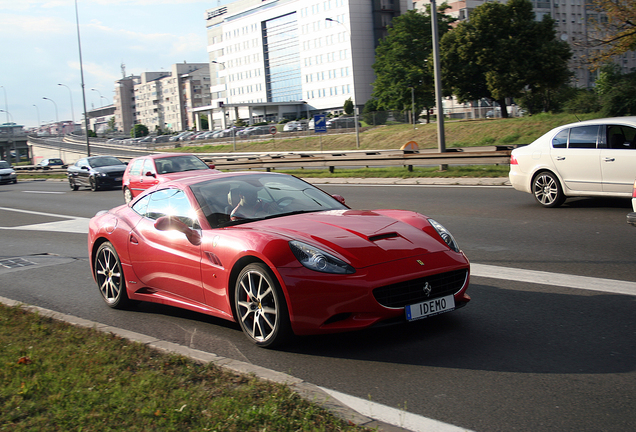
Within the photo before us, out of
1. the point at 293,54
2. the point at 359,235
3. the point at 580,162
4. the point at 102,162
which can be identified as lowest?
the point at 359,235

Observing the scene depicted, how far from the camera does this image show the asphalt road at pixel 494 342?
11.8ft

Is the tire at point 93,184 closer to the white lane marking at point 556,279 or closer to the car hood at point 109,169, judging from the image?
the car hood at point 109,169

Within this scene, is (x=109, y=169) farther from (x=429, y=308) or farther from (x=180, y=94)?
(x=180, y=94)

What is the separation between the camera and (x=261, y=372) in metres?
4.22

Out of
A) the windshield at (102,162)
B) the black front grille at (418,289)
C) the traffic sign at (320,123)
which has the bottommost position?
the black front grille at (418,289)

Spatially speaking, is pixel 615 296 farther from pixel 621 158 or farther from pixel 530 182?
pixel 530 182

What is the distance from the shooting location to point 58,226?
14.7 meters

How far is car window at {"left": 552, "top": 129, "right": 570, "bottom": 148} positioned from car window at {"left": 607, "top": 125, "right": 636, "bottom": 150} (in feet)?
2.70

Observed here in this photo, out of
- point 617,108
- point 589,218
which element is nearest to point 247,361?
point 589,218

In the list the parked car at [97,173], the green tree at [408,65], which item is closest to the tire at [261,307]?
the parked car at [97,173]

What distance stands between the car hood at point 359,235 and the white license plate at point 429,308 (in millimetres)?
372

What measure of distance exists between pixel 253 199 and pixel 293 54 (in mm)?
120162

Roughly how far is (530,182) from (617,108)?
27228mm

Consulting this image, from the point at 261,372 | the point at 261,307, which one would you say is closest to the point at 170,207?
the point at 261,307
